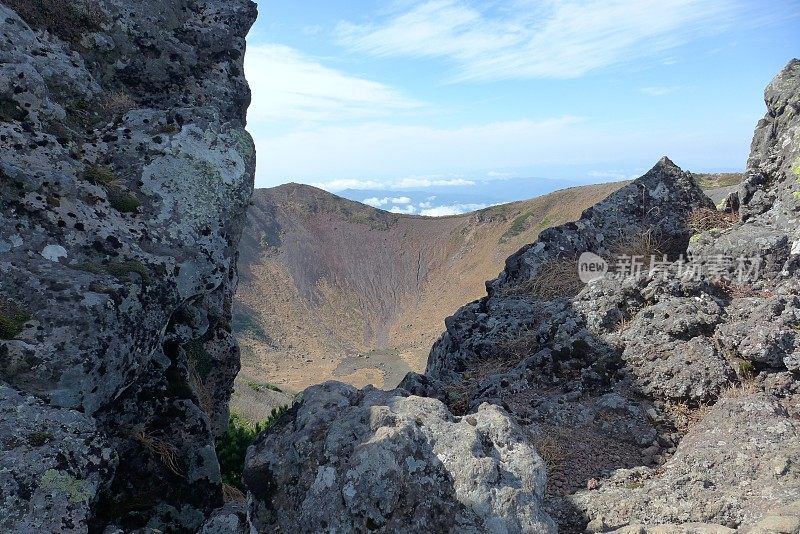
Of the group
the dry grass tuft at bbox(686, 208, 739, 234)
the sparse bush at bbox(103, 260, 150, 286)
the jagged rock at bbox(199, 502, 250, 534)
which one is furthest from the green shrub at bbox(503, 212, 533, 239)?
the jagged rock at bbox(199, 502, 250, 534)

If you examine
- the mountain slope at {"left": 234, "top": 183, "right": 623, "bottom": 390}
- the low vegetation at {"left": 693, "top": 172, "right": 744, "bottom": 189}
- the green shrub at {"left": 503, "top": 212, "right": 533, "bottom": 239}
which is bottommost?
the mountain slope at {"left": 234, "top": 183, "right": 623, "bottom": 390}

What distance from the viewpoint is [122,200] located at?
6.64m

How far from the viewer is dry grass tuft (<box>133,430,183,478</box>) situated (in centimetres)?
625

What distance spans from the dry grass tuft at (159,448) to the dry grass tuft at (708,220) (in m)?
11.1

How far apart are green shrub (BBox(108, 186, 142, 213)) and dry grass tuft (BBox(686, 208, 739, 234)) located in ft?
36.3

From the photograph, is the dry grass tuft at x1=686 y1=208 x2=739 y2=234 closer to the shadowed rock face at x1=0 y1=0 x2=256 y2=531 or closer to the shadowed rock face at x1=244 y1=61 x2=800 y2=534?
the shadowed rock face at x1=244 y1=61 x2=800 y2=534

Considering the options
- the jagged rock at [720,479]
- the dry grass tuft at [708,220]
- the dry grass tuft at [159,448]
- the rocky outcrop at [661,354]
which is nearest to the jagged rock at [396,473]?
the rocky outcrop at [661,354]

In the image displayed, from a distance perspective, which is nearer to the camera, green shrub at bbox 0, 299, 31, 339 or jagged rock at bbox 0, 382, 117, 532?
jagged rock at bbox 0, 382, 117, 532

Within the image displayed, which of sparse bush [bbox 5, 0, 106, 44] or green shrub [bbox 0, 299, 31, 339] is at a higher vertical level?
sparse bush [bbox 5, 0, 106, 44]

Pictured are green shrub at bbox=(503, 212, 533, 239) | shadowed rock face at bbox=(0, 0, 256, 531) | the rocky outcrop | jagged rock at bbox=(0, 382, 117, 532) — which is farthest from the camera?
green shrub at bbox=(503, 212, 533, 239)

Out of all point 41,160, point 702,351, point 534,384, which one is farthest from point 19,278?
point 702,351

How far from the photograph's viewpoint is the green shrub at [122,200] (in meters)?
6.59

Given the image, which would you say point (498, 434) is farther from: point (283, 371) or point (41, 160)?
point (283, 371)

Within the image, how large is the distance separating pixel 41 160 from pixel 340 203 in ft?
221
